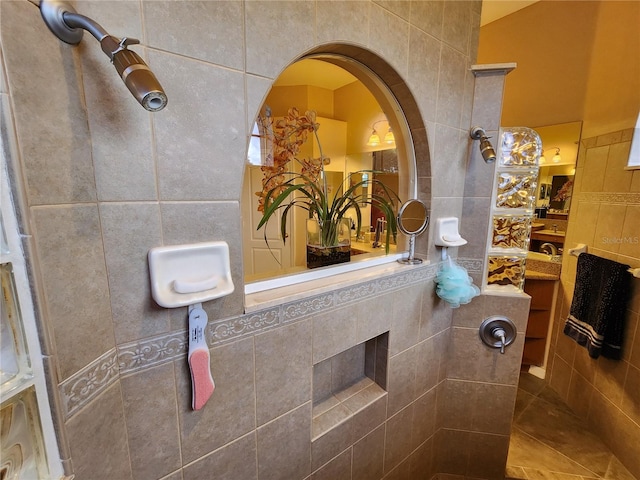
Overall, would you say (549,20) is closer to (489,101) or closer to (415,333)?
(489,101)

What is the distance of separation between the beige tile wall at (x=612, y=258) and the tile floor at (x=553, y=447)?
2.9 inches

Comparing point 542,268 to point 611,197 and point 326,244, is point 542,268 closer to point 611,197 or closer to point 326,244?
point 611,197

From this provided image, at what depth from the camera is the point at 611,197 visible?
161cm

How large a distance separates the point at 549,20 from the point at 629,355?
206 centimetres

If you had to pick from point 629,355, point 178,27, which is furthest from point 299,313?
point 629,355

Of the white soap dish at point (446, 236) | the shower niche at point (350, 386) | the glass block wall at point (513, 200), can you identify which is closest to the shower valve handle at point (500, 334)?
the glass block wall at point (513, 200)

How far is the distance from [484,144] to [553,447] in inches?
74.5

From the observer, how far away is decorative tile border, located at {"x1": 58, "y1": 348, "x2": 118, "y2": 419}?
1.58 feet

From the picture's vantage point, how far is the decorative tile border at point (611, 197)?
1479mm

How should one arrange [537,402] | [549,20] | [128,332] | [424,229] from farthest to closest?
[537,402] → [549,20] → [424,229] → [128,332]

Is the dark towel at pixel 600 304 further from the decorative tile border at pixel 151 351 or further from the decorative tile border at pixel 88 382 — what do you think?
the decorative tile border at pixel 88 382

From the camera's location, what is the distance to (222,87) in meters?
0.62

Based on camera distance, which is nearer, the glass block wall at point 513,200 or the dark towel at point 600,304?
the glass block wall at point 513,200

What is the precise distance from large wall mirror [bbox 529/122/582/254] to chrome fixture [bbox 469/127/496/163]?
3.22ft
